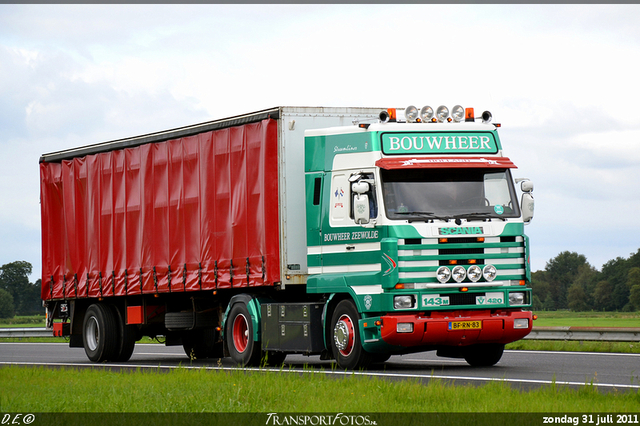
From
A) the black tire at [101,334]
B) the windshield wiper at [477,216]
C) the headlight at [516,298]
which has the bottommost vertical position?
the black tire at [101,334]

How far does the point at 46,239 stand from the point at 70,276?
4.77ft

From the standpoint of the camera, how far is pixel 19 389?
41.9 feet

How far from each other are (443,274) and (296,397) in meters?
4.61

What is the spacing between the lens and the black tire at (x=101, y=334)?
21500 mm

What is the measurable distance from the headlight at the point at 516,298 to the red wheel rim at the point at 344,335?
2479 mm

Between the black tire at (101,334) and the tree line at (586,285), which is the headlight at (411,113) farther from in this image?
the tree line at (586,285)

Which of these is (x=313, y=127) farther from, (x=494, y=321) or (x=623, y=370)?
(x=623, y=370)

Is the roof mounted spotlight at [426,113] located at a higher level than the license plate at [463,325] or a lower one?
higher

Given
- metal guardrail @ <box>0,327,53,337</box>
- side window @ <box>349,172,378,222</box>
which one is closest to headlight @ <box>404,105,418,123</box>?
side window @ <box>349,172,378,222</box>

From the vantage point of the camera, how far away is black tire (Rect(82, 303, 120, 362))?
21.5m

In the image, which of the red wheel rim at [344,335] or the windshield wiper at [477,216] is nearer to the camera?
the windshield wiper at [477,216]

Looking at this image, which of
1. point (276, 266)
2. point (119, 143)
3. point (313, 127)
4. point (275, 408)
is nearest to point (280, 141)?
point (313, 127)

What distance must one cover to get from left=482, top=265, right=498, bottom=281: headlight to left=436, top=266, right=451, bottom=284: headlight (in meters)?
0.59

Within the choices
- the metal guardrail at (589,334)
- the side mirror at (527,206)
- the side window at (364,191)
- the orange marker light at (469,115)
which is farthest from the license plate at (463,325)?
the metal guardrail at (589,334)
